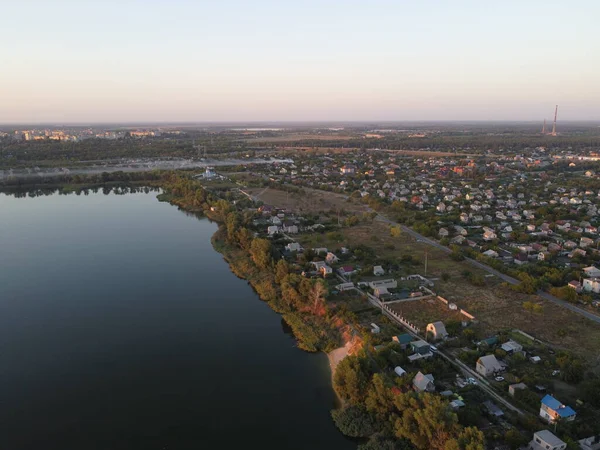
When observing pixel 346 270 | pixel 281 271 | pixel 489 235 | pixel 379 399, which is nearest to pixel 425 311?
pixel 346 270

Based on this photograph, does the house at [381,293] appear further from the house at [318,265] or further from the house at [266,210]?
the house at [266,210]

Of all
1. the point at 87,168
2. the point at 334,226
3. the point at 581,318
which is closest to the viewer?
the point at 581,318

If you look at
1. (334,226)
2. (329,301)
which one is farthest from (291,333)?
(334,226)

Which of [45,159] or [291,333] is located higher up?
[45,159]

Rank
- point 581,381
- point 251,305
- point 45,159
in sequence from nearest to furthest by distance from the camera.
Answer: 1. point 581,381
2. point 251,305
3. point 45,159

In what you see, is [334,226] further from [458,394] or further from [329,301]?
[458,394]

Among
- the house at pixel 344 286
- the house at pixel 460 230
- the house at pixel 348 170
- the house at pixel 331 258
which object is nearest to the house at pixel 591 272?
the house at pixel 460 230
